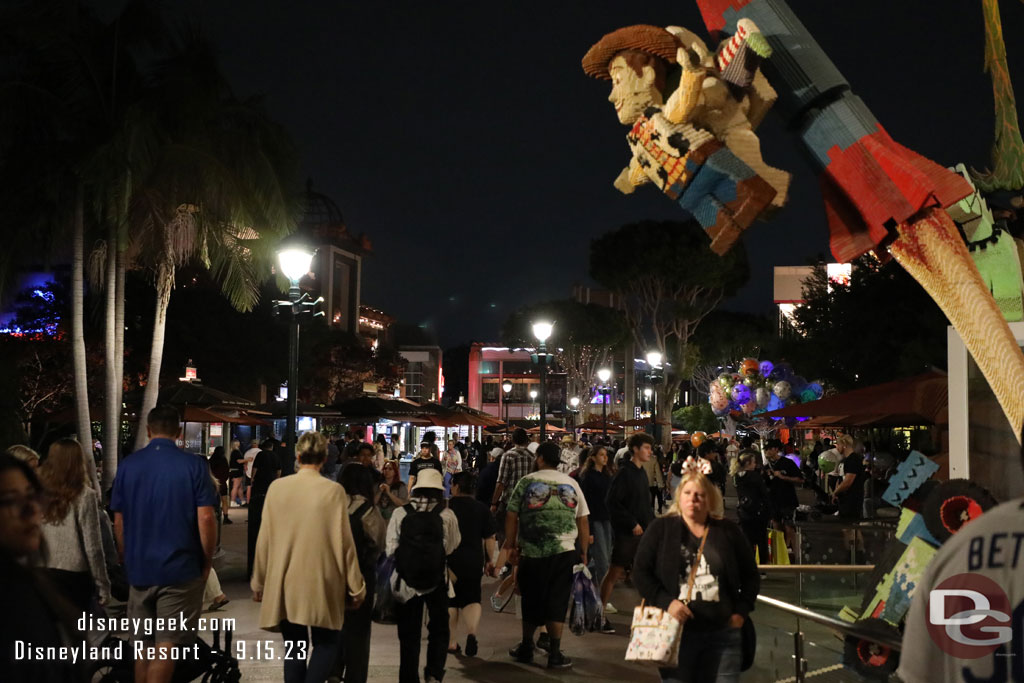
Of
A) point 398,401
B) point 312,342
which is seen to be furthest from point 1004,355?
point 312,342

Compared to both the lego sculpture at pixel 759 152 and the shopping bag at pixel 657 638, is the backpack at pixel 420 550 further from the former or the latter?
the lego sculpture at pixel 759 152

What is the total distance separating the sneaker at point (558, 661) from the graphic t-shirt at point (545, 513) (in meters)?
0.81

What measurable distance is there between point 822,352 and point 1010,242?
84.6 feet

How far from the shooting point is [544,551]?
28.7 feet

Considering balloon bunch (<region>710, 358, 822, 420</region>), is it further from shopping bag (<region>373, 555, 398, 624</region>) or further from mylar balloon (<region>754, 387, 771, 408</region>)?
shopping bag (<region>373, 555, 398, 624</region>)

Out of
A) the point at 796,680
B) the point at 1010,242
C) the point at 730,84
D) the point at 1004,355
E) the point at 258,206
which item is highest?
the point at 258,206

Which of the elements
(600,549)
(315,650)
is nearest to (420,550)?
(315,650)

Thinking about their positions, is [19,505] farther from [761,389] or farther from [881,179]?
[761,389]

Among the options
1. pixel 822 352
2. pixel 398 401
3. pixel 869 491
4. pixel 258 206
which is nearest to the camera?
pixel 869 491

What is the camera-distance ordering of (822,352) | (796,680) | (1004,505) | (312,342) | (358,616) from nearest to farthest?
(1004,505) → (796,680) → (358,616) → (822,352) → (312,342)

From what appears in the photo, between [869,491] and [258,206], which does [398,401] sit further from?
[869,491]

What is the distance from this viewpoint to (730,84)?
6484 mm

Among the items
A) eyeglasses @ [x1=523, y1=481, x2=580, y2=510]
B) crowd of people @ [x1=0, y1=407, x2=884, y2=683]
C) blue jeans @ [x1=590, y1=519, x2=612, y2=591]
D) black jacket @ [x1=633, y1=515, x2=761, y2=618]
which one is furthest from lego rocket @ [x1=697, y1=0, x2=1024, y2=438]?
blue jeans @ [x1=590, y1=519, x2=612, y2=591]

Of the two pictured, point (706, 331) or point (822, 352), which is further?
point (706, 331)
